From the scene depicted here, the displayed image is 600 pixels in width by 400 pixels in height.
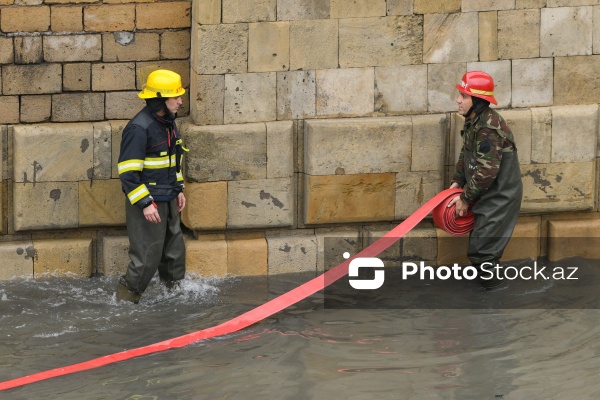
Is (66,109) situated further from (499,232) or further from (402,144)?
(499,232)

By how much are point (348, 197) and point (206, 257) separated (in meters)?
1.31

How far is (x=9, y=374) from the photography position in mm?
8180

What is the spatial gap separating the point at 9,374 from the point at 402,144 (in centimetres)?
392

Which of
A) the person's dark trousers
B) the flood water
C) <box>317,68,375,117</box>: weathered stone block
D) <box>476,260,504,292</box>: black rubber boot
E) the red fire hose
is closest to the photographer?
the flood water

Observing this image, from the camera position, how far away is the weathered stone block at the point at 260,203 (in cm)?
1027

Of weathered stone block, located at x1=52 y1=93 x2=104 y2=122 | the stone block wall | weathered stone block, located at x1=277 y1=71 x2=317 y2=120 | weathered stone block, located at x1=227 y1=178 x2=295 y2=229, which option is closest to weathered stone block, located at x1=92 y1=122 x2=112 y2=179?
the stone block wall

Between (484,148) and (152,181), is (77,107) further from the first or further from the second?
(484,148)

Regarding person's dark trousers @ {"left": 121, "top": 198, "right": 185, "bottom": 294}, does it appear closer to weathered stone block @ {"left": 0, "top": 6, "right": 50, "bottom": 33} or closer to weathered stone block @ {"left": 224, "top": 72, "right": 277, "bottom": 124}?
weathered stone block @ {"left": 224, "top": 72, "right": 277, "bottom": 124}

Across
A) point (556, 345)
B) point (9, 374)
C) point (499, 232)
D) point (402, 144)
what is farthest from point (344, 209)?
point (9, 374)

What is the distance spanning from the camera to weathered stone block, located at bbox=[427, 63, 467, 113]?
1038cm

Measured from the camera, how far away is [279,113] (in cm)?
1028

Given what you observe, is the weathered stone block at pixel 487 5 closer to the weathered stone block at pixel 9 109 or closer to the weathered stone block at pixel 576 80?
the weathered stone block at pixel 576 80

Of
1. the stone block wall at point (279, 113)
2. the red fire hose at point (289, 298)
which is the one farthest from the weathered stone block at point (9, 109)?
the red fire hose at point (289, 298)

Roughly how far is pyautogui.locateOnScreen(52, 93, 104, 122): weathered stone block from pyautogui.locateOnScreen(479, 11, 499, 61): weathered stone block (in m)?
3.26
